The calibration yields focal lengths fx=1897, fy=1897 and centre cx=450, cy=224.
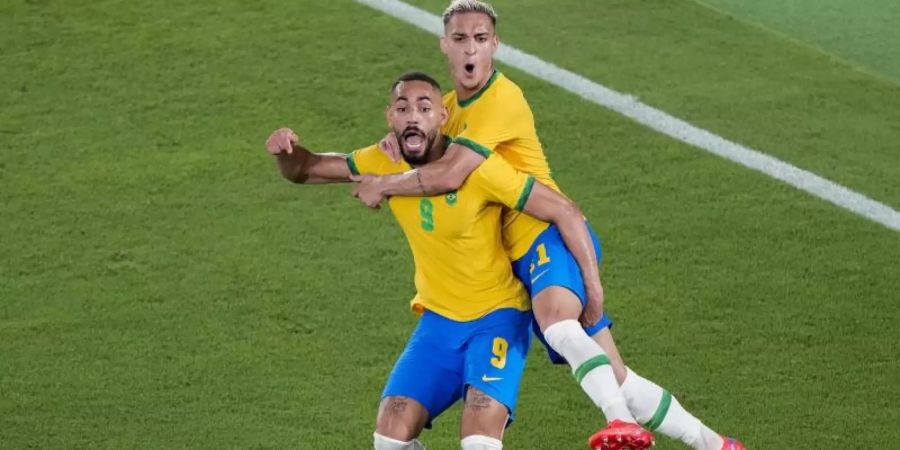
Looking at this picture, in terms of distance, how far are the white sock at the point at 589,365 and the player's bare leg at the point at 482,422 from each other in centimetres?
30

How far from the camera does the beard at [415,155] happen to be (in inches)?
268

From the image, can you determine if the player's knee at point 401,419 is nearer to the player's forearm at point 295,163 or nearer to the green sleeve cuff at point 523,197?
the green sleeve cuff at point 523,197

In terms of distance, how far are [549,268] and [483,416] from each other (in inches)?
24.1

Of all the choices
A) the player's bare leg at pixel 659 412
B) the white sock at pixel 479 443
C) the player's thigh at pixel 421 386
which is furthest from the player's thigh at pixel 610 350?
the white sock at pixel 479 443

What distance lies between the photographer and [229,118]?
11.0m

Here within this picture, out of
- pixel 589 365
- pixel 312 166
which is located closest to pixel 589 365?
pixel 589 365

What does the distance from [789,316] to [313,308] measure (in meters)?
2.28

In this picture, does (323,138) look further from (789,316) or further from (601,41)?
(789,316)

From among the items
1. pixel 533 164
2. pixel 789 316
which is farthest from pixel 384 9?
pixel 533 164

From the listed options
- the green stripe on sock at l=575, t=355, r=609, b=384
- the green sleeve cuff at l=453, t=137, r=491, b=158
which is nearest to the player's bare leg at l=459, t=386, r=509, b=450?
the green stripe on sock at l=575, t=355, r=609, b=384

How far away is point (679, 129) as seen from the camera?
10844 millimetres

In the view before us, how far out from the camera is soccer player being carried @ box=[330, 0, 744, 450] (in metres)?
6.78

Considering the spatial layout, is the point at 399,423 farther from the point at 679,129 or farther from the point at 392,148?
the point at 679,129

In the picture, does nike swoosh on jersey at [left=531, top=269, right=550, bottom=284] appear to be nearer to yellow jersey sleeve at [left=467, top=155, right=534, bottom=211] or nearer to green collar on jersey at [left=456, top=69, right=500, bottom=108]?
yellow jersey sleeve at [left=467, top=155, right=534, bottom=211]
